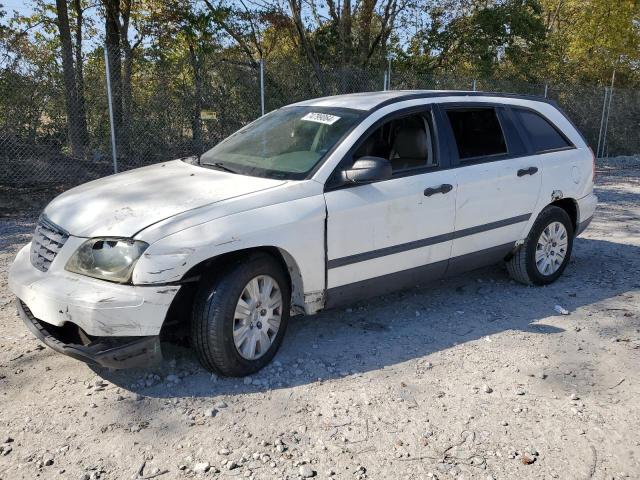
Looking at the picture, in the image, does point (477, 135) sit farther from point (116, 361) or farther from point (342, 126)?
point (116, 361)

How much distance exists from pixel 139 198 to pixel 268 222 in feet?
2.74

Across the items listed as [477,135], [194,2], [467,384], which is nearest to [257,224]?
[467,384]

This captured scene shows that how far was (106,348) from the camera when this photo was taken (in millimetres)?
3176

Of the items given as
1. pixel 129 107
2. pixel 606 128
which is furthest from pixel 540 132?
pixel 606 128

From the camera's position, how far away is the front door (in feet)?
12.7

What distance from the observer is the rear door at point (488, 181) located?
458 cm

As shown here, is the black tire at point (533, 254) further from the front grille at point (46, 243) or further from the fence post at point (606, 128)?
the fence post at point (606, 128)

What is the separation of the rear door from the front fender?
136 centimetres

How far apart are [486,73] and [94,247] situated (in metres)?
18.7

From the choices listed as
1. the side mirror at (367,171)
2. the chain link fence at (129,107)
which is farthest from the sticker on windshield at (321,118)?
the chain link fence at (129,107)

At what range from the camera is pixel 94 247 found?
3260mm

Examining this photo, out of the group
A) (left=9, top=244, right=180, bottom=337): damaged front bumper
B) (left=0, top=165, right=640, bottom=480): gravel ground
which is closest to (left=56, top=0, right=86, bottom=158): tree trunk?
(left=0, top=165, right=640, bottom=480): gravel ground

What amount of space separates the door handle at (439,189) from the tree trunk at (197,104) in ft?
23.2

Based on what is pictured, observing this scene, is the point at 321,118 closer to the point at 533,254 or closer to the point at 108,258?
the point at 108,258
